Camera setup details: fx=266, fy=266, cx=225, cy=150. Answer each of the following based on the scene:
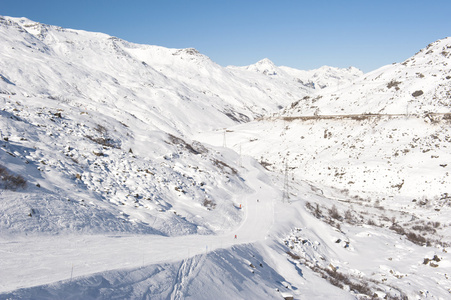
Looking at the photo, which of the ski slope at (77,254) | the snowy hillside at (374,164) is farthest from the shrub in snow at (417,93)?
the ski slope at (77,254)

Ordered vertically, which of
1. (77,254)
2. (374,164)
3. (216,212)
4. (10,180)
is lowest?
(216,212)

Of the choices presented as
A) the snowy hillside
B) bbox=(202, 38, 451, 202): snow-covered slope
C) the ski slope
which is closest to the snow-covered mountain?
the ski slope

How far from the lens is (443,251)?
2789cm

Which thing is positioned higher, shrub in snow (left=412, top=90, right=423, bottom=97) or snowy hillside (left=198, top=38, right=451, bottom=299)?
shrub in snow (left=412, top=90, right=423, bottom=97)

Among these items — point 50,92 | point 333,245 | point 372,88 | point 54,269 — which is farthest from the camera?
point 50,92

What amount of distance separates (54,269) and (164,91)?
17213 cm

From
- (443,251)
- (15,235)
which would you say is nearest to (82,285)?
(15,235)

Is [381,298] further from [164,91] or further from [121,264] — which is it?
[164,91]

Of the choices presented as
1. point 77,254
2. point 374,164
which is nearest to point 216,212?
point 77,254

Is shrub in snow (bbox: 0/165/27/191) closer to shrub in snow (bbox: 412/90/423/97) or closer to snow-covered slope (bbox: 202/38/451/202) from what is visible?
snow-covered slope (bbox: 202/38/451/202)

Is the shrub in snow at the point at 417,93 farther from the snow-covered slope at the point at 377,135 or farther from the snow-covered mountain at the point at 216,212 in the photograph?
the snow-covered mountain at the point at 216,212

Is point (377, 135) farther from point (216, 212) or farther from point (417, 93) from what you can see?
point (216, 212)

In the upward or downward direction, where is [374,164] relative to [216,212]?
upward

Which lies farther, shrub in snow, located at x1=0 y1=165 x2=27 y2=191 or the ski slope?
shrub in snow, located at x1=0 y1=165 x2=27 y2=191
